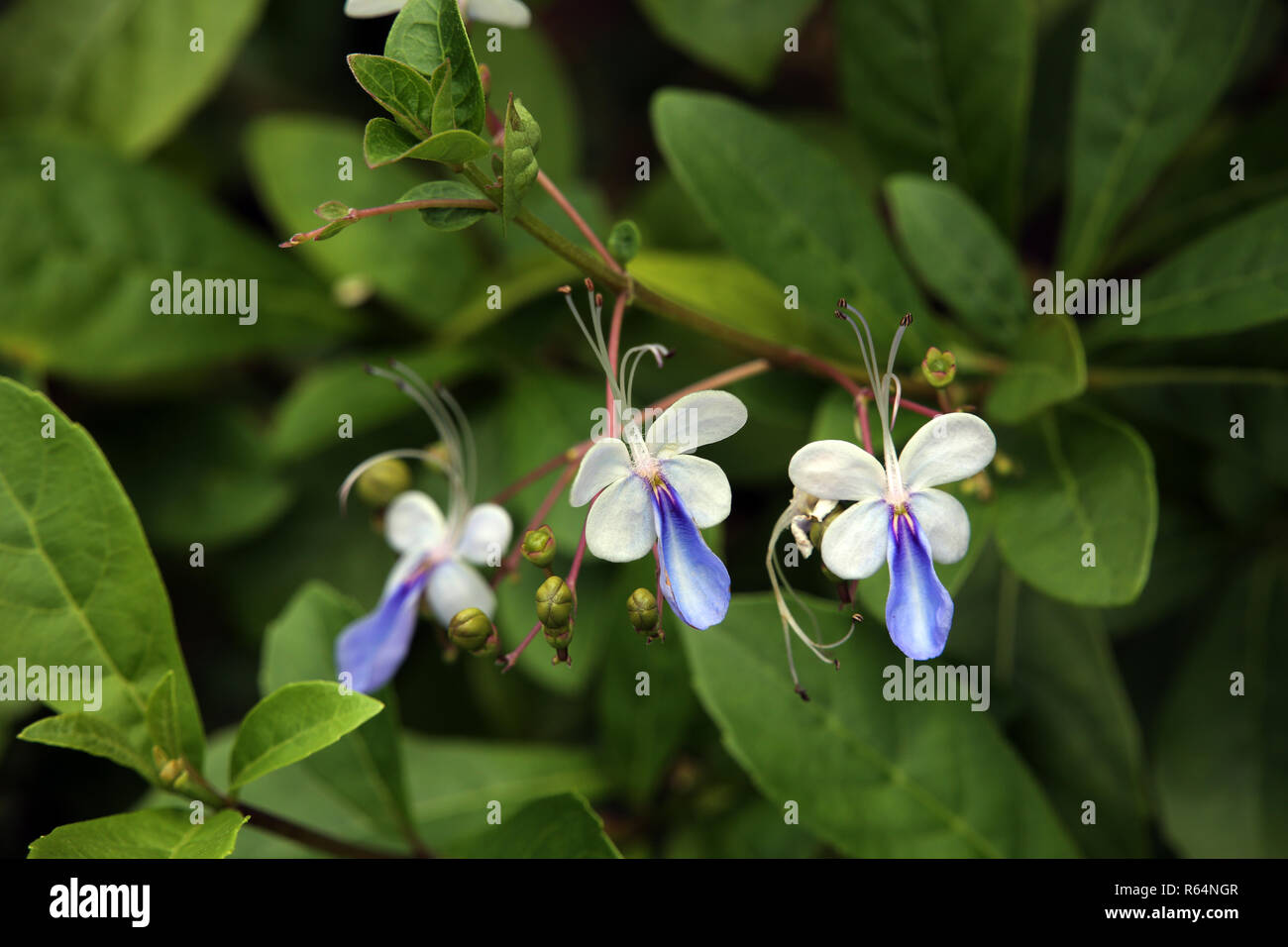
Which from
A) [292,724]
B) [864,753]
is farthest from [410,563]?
[864,753]

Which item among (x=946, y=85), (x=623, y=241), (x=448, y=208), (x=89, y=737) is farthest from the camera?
(x=946, y=85)

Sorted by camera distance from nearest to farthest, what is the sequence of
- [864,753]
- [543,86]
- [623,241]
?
[623,241] → [864,753] → [543,86]

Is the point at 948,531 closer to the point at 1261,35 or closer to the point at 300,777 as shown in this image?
the point at 300,777

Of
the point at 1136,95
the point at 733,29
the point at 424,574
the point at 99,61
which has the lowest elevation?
the point at 424,574

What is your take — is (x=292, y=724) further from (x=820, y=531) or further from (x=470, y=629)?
(x=820, y=531)

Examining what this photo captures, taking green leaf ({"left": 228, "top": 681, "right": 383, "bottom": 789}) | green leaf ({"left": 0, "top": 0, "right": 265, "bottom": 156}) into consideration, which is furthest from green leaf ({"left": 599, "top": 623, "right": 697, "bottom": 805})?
green leaf ({"left": 0, "top": 0, "right": 265, "bottom": 156})

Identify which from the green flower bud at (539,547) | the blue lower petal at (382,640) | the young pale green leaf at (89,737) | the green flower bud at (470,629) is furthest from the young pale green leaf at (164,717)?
the green flower bud at (539,547)

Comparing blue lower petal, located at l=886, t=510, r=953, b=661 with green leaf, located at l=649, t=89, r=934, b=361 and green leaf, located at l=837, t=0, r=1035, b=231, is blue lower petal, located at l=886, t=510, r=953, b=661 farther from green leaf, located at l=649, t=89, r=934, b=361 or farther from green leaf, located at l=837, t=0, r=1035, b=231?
green leaf, located at l=837, t=0, r=1035, b=231

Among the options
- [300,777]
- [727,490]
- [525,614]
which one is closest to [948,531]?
[727,490]
